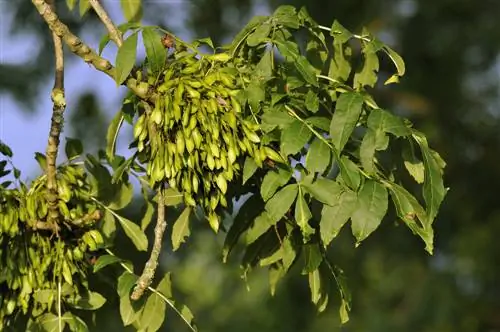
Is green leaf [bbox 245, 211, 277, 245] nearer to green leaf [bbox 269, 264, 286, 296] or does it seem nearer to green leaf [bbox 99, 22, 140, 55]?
green leaf [bbox 269, 264, 286, 296]

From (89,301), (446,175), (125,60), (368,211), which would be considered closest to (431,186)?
(368,211)

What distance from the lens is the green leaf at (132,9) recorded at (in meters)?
1.73

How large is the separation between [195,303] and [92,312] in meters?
5.22

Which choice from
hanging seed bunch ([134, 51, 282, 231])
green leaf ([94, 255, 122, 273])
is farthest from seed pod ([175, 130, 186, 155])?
green leaf ([94, 255, 122, 273])

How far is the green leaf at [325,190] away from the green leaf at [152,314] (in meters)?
0.28

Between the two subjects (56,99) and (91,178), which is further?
(91,178)

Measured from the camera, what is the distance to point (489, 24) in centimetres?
457

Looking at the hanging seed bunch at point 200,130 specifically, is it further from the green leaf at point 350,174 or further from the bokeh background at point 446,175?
the bokeh background at point 446,175

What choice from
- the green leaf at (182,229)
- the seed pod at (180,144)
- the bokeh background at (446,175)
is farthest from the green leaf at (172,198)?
the bokeh background at (446,175)

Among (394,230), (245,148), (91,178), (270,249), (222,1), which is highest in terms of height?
(222,1)

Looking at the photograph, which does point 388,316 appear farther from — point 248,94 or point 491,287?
point 248,94

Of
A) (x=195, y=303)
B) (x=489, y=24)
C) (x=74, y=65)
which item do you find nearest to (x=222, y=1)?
(x=74, y=65)

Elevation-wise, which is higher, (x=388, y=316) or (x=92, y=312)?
(x=92, y=312)

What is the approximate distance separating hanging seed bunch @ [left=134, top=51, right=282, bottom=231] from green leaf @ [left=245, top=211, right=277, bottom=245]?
151 millimetres
